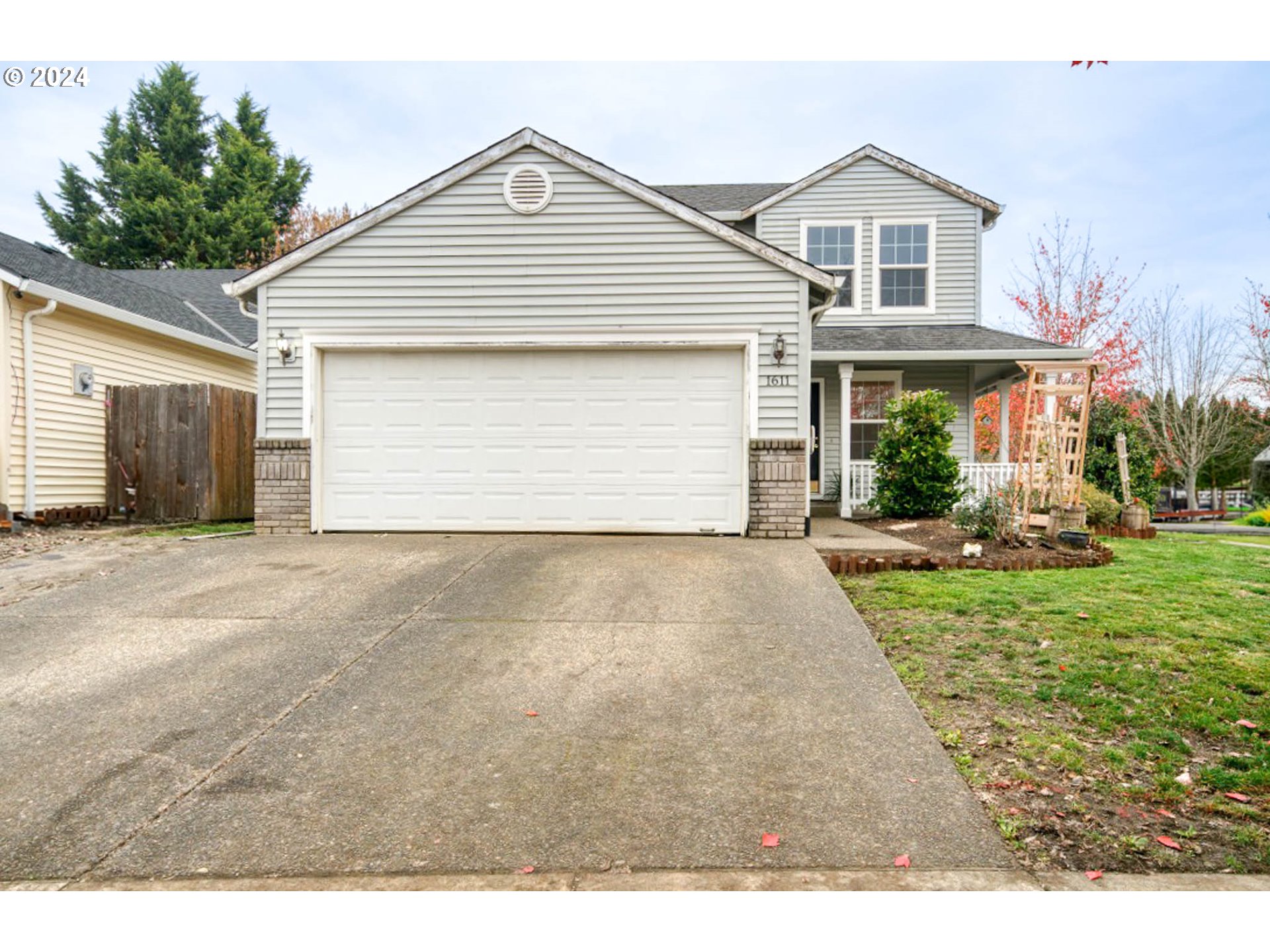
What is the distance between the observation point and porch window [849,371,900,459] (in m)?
13.8

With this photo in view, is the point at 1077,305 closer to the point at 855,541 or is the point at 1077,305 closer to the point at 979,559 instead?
the point at 855,541

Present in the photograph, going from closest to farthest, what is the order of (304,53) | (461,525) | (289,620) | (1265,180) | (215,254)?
(304,53) → (289,620) → (461,525) → (1265,180) → (215,254)

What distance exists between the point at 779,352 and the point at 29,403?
9652mm

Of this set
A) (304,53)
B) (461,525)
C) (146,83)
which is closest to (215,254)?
(146,83)

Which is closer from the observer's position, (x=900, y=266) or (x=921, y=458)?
(x=921, y=458)

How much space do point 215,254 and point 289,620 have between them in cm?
2799

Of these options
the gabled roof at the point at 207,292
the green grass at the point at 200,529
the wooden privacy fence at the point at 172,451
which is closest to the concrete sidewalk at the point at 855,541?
the green grass at the point at 200,529

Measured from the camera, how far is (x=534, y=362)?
9.08 metres

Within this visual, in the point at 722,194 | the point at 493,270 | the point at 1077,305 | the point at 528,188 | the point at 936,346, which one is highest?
the point at 722,194

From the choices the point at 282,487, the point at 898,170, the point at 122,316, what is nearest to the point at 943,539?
the point at 282,487

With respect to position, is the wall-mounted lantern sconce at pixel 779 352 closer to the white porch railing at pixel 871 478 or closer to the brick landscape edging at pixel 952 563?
the brick landscape edging at pixel 952 563

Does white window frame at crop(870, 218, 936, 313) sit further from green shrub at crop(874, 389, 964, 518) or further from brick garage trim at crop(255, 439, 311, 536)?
brick garage trim at crop(255, 439, 311, 536)

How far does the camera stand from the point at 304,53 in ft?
16.5

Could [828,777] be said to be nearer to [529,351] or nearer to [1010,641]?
[1010,641]
